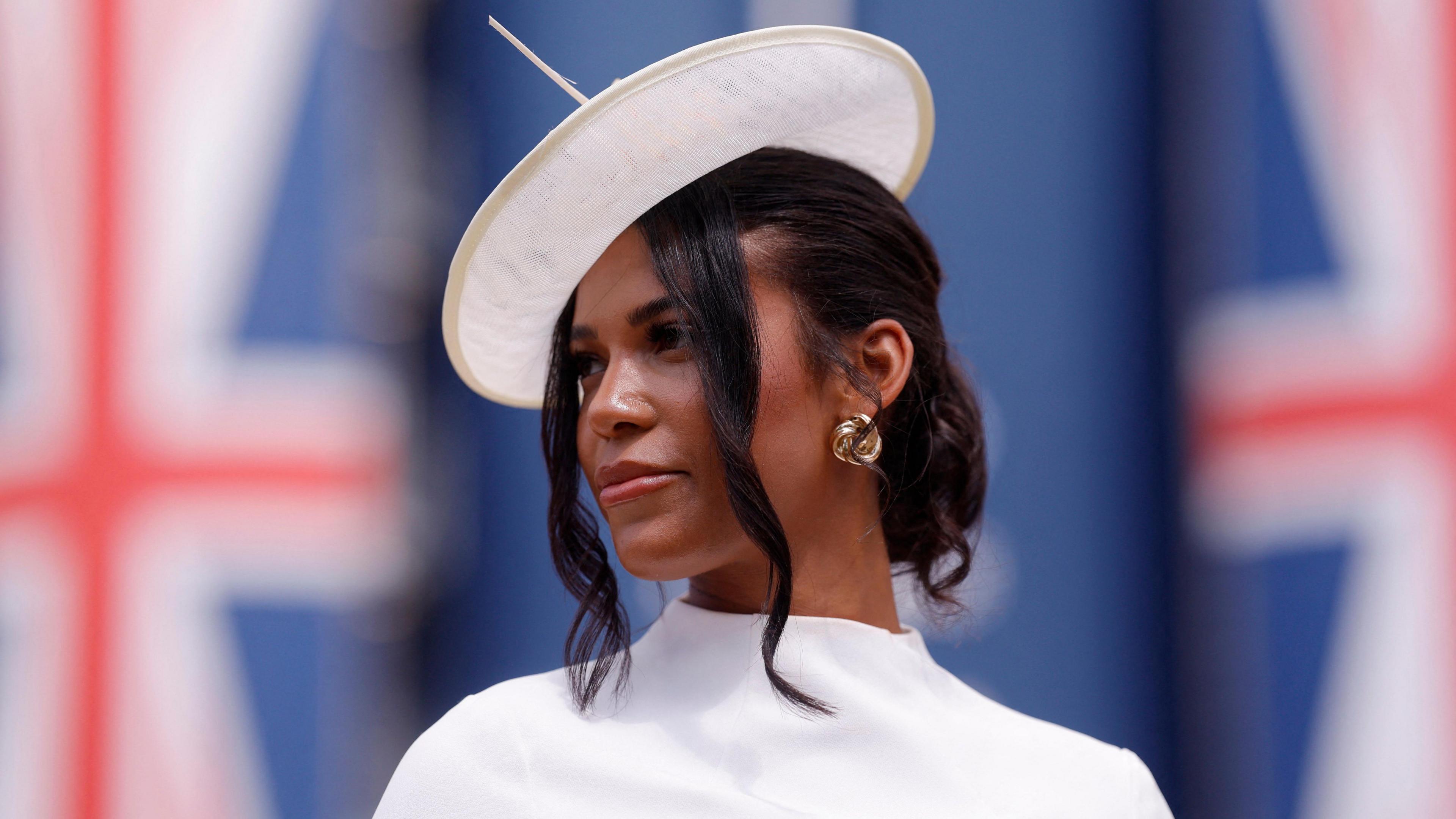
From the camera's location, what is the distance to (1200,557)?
3037mm

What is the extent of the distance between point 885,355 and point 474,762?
0.77m

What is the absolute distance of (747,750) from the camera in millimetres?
1555

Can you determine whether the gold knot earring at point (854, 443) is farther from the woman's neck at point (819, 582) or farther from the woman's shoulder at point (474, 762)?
the woman's shoulder at point (474, 762)

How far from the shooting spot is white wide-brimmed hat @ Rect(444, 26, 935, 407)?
154 cm

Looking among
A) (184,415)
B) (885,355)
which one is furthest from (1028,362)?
(184,415)

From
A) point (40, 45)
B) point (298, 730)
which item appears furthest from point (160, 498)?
point (40, 45)

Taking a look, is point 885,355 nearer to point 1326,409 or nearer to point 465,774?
point 465,774

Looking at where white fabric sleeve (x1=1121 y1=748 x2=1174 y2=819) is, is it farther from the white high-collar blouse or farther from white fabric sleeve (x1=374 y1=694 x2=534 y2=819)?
white fabric sleeve (x1=374 y1=694 x2=534 y2=819)

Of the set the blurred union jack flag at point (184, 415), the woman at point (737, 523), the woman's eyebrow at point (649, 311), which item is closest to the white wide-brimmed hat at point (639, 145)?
the woman at point (737, 523)

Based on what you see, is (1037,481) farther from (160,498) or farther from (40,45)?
(40,45)

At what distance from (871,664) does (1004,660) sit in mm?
1471

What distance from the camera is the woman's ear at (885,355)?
172 cm

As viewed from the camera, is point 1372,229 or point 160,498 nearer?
point 1372,229

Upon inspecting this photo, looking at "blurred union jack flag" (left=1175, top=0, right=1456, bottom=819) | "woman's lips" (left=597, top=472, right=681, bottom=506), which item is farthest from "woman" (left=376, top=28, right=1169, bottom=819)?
"blurred union jack flag" (left=1175, top=0, right=1456, bottom=819)
